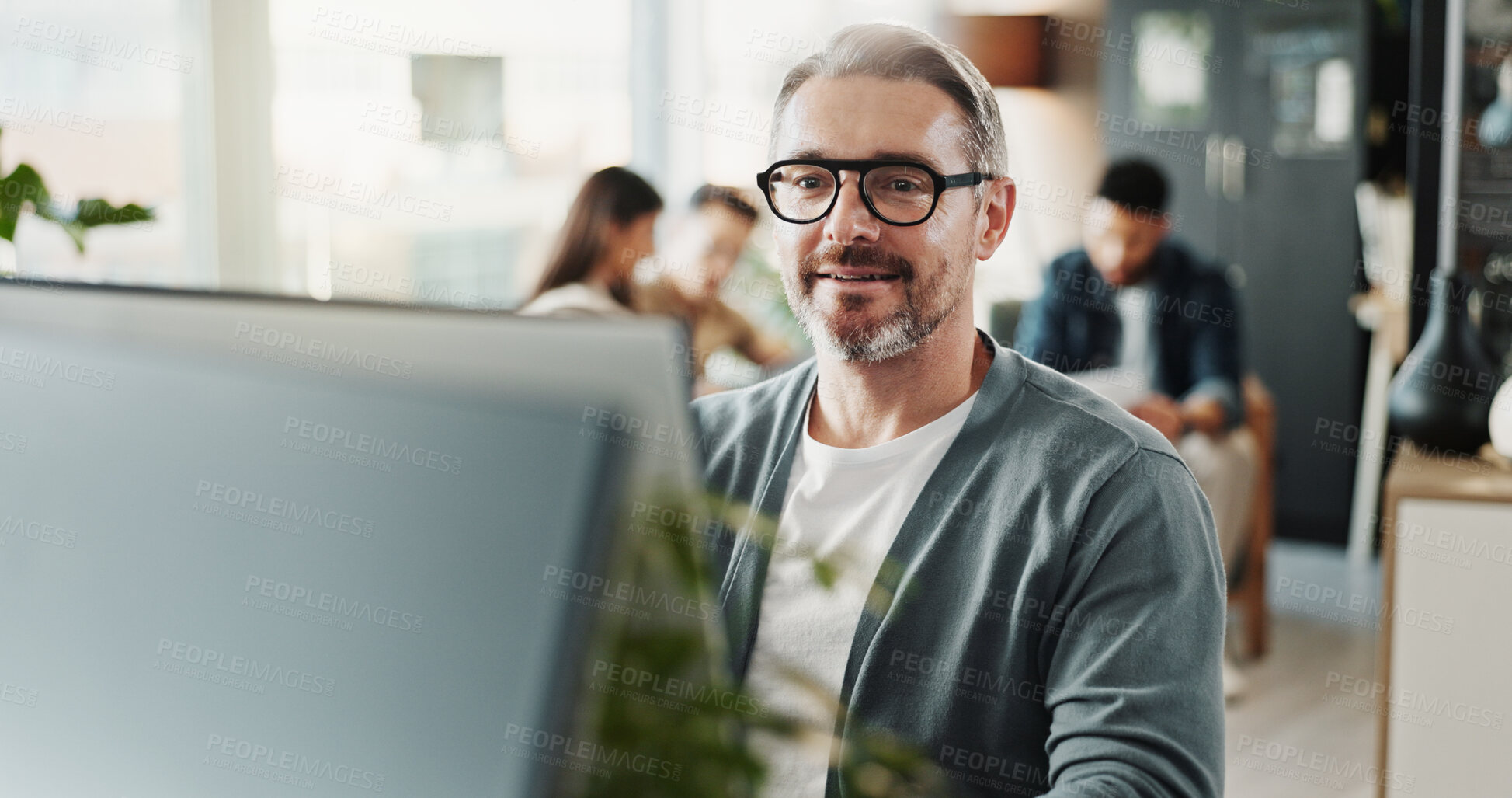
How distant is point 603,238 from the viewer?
9.18ft

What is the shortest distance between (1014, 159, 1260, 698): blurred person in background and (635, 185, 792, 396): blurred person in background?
73cm

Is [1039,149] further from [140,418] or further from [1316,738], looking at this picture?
[140,418]

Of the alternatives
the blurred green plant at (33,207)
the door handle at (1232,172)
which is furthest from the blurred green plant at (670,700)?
the door handle at (1232,172)

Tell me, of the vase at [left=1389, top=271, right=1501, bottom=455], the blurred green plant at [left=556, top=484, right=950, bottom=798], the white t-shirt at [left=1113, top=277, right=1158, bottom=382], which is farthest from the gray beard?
the white t-shirt at [left=1113, top=277, right=1158, bottom=382]

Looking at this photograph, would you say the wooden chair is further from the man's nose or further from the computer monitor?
the computer monitor

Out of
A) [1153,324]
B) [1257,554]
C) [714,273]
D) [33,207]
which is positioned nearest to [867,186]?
[33,207]

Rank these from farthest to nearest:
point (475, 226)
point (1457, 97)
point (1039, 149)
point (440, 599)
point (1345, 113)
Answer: point (1039, 149)
point (1345, 113)
point (475, 226)
point (1457, 97)
point (440, 599)

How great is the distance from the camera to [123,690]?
1.35ft

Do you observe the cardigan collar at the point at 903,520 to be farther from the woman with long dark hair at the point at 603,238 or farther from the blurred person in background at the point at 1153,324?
the blurred person in background at the point at 1153,324

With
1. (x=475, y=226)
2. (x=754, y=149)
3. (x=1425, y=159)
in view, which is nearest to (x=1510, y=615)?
(x=1425, y=159)

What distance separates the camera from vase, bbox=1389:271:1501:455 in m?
1.95

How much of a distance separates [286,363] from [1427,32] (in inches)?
131

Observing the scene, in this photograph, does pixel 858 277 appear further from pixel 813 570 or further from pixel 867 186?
pixel 813 570

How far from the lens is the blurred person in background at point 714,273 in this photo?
3.25 meters
